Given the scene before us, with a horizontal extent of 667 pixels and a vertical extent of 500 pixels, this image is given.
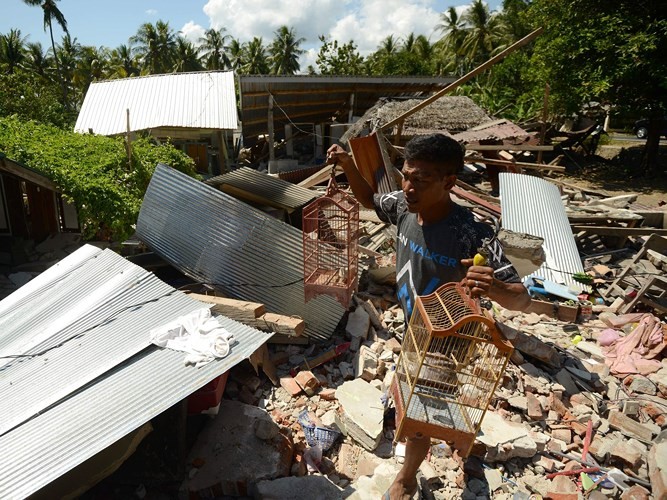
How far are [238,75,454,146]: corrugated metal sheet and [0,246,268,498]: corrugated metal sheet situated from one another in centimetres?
949

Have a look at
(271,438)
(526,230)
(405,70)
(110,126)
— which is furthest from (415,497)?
(405,70)

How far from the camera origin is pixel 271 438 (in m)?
3.16

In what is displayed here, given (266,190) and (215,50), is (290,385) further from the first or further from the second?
(215,50)

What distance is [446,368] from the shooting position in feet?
7.38

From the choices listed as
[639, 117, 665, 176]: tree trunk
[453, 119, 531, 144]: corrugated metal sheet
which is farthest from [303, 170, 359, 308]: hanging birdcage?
[639, 117, 665, 176]: tree trunk

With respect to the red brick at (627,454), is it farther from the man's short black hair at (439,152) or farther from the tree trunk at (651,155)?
the tree trunk at (651,155)

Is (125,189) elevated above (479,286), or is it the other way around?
(479,286)

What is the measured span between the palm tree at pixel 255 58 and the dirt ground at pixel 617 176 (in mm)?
29801

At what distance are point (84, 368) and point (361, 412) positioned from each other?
2.17 meters

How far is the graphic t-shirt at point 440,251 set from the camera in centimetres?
208

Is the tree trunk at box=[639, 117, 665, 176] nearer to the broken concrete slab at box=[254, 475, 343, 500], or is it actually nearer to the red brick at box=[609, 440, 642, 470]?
the red brick at box=[609, 440, 642, 470]

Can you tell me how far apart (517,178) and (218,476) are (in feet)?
21.7

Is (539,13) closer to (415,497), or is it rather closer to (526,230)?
(526,230)

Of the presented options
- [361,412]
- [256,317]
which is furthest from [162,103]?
[361,412]
